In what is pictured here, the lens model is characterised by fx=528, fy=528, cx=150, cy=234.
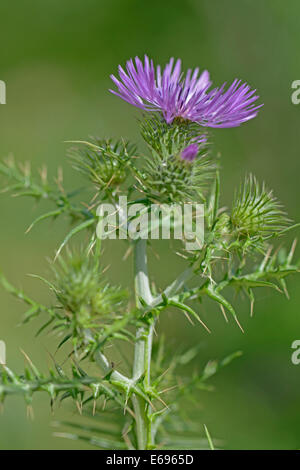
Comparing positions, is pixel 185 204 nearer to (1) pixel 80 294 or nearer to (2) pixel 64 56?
(1) pixel 80 294

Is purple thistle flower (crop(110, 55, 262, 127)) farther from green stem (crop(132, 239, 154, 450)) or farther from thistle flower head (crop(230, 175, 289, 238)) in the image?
green stem (crop(132, 239, 154, 450))

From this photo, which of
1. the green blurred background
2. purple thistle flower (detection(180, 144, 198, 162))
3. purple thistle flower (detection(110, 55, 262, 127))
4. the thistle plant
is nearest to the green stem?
the thistle plant

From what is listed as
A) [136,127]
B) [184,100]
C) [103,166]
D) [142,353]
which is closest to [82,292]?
[142,353]

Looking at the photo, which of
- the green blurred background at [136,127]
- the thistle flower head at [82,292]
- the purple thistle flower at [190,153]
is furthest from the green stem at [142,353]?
the green blurred background at [136,127]

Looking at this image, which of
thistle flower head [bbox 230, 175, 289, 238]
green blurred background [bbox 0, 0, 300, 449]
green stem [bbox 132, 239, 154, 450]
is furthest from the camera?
green blurred background [bbox 0, 0, 300, 449]

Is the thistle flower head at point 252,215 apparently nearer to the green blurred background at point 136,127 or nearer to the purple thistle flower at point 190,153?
the purple thistle flower at point 190,153

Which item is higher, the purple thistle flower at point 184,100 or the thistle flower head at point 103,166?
the purple thistle flower at point 184,100

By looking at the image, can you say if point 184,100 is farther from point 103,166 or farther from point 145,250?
point 145,250
